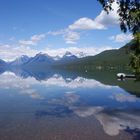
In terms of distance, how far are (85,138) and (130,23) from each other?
40.9 ft

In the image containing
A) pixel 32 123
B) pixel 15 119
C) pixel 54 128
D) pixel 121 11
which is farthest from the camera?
pixel 15 119

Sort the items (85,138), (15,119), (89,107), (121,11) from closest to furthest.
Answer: (85,138), (121,11), (15,119), (89,107)

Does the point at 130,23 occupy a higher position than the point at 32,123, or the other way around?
the point at 130,23

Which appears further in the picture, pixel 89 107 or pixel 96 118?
pixel 89 107

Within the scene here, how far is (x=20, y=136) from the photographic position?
104ft

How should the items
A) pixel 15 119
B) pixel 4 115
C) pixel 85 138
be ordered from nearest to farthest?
pixel 85 138
pixel 15 119
pixel 4 115

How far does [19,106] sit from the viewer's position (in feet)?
174

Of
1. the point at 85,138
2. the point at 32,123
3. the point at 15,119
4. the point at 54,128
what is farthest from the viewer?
the point at 15,119

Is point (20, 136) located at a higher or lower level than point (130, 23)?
lower

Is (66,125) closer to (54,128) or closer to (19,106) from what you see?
(54,128)

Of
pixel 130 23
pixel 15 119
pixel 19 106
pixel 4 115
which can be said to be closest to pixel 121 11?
pixel 130 23

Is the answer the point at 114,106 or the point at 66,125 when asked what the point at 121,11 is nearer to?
the point at 66,125

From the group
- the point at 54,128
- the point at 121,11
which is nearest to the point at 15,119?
the point at 54,128

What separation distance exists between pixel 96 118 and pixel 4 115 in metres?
12.8
